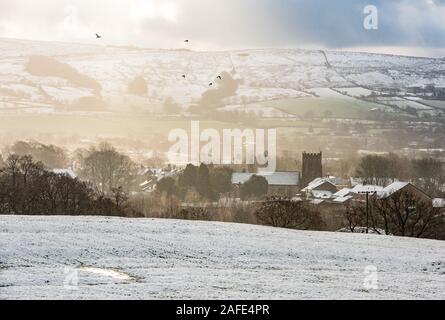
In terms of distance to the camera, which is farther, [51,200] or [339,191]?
[339,191]

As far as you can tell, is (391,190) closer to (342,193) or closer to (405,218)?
(342,193)

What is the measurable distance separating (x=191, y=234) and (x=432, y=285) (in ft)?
75.0

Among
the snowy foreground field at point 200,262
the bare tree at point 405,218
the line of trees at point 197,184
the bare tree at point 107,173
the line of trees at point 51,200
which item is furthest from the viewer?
the bare tree at point 107,173

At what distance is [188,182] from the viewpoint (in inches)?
7116

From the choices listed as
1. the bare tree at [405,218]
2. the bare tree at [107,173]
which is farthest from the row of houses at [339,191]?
the bare tree at [405,218]

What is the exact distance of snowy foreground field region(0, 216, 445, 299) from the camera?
34656mm

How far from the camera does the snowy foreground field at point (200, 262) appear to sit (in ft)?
114

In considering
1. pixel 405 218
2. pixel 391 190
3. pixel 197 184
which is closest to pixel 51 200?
pixel 405 218

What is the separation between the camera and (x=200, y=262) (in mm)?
45844

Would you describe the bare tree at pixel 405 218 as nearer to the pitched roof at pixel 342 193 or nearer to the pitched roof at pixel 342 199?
the pitched roof at pixel 342 199

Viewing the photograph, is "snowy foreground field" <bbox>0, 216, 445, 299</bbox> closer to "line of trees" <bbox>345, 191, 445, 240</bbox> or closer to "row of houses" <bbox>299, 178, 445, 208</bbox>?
"line of trees" <bbox>345, 191, 445, 240</bbox>

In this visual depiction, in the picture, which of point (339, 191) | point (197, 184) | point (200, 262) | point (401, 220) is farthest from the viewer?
point (197, 184)
